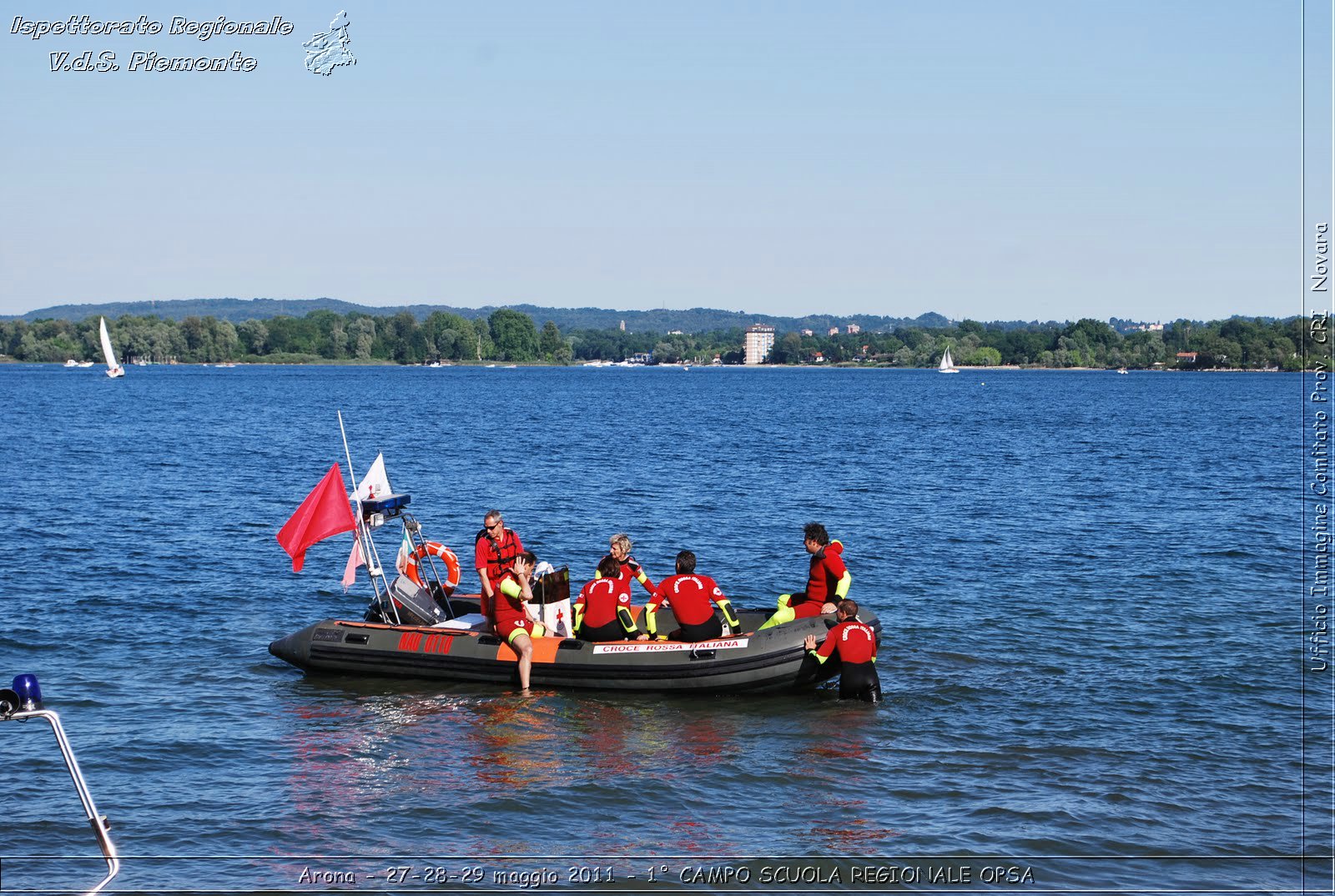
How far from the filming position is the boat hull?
13570mm

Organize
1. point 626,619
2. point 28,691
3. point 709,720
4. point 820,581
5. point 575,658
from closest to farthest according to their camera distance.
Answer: point 28,691
point 709,720
point 575,658
point 626,619
point 820,581

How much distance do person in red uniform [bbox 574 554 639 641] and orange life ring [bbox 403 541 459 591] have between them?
2.44 m

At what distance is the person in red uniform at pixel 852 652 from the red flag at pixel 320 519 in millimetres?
5626

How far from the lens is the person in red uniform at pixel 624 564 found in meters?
13.7

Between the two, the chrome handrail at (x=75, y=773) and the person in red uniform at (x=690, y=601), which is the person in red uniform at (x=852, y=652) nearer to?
the person in red uniform at (x=690, y=601)

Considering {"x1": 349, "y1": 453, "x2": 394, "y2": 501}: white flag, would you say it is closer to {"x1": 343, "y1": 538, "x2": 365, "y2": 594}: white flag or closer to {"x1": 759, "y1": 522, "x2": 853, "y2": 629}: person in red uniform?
{"x1": 343, "y1": 538, "x2": 365, "y2": 594}: white flag

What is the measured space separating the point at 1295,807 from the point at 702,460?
33716 millimetres

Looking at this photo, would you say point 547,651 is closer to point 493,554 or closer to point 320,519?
point 493,554

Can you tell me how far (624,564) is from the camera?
14.1 metres

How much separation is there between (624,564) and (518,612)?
1351 millimetres

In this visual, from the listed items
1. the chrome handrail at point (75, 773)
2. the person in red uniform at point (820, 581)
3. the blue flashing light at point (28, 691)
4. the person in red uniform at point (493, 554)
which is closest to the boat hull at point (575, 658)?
the person in red uniform at point (820, 581)

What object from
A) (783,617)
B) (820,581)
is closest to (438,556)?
(783,617)

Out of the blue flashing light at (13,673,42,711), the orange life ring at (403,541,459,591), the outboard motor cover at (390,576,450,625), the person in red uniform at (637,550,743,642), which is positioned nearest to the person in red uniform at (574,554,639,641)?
the person in red uniform at (637,550,743,642)

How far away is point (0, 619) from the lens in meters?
17.2
